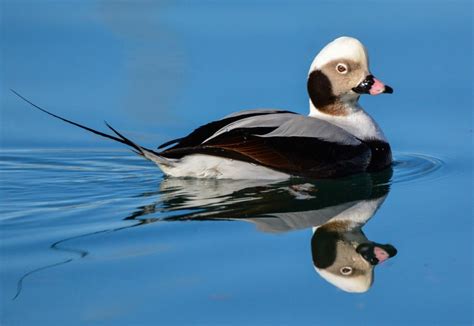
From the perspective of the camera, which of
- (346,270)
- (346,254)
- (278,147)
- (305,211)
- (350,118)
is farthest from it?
(350,118)

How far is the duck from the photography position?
557 cm

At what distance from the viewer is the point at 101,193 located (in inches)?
218

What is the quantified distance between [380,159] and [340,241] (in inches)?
49.4

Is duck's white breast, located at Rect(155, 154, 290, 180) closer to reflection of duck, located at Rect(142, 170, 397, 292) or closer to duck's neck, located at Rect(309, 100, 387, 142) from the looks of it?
reflection of duck, located at Rect(142, 170, 397, 292)

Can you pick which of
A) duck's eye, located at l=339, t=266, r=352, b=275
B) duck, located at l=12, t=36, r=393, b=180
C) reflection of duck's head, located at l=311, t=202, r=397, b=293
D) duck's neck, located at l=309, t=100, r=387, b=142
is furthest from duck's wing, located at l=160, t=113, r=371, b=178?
duck's eye, located at l=339, t=266, r=352, b=275

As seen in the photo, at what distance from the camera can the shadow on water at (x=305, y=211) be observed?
4555 millimetres

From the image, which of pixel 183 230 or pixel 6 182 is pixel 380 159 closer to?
pixel 183 230

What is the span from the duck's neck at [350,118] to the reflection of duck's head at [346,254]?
105 centimetres

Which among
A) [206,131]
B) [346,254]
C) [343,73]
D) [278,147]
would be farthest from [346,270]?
[343,73]

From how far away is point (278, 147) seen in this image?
18.4 feet

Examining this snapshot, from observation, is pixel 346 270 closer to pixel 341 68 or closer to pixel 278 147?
pixel 278 147

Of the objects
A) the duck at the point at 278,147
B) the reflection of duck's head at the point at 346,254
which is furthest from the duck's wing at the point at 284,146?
the reflection of duck's head at the point at 346,254

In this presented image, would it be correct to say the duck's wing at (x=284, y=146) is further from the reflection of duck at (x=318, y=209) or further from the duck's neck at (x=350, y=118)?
the duck's neck at (x=350, y=118)

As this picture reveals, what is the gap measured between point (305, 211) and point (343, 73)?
1.06 m
